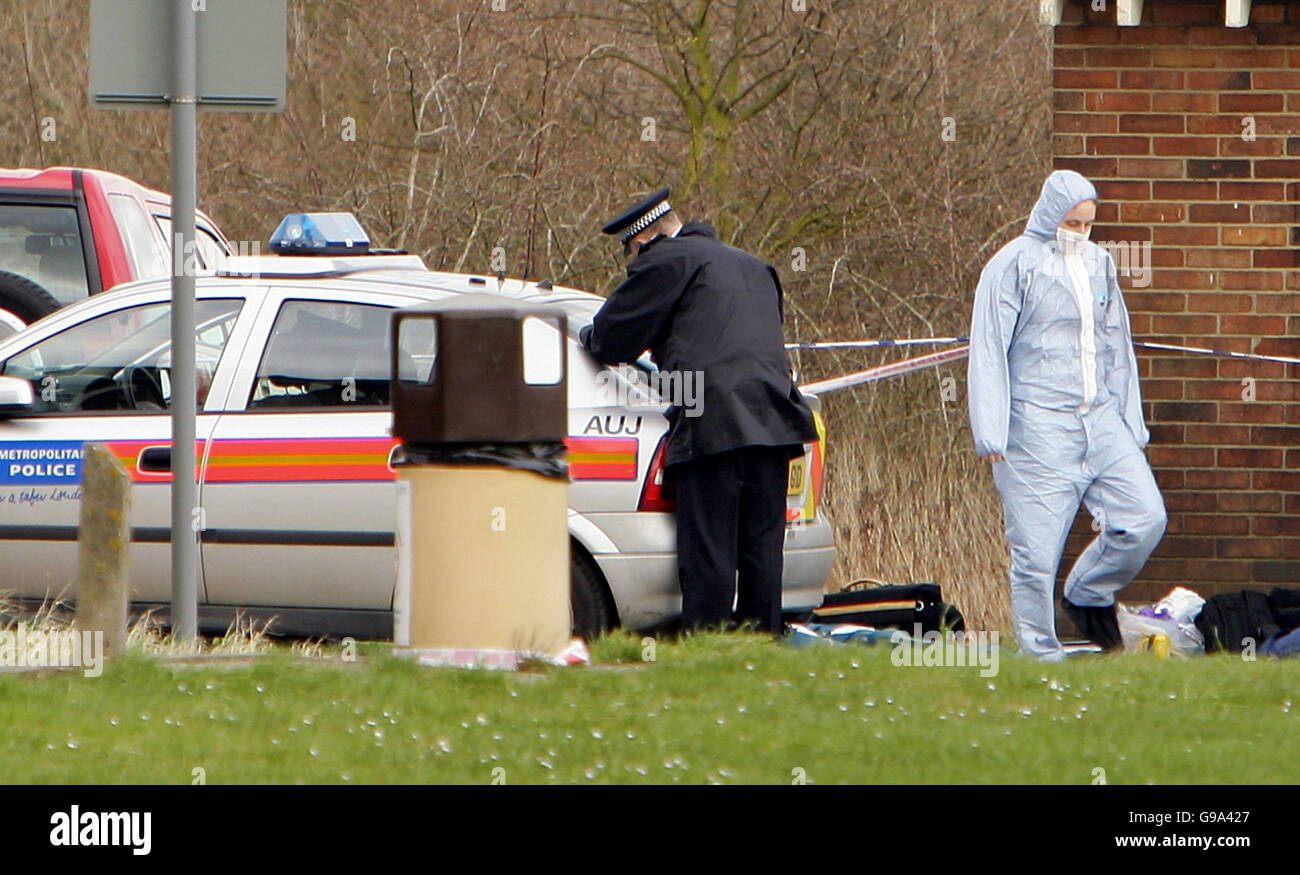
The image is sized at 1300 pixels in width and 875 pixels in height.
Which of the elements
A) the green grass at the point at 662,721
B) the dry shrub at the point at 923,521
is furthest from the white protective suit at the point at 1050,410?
the dry shrub at the point at 923,521

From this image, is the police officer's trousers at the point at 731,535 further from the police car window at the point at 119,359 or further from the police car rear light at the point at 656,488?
the police car window at the point at 119,359

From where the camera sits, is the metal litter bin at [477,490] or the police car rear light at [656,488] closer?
the metal litter bin at [477,490]

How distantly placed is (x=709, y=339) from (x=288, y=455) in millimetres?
1604

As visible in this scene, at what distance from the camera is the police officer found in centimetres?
717

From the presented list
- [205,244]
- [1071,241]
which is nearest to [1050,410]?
[1071,241]

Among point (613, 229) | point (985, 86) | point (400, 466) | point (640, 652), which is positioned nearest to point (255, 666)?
point (400, 466)

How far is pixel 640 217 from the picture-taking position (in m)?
7.54

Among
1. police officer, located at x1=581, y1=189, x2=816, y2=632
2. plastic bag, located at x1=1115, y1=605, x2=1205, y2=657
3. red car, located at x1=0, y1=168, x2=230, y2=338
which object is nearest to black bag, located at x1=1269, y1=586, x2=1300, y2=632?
plastic bag, located at x1=1115, y1=605, x2=1205, y2=657

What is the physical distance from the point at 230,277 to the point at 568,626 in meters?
2.56

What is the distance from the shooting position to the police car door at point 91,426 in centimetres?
750

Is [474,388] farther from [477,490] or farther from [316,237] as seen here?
[316,237]

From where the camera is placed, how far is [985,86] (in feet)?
50.5

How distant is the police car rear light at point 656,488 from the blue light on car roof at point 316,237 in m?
2.03
